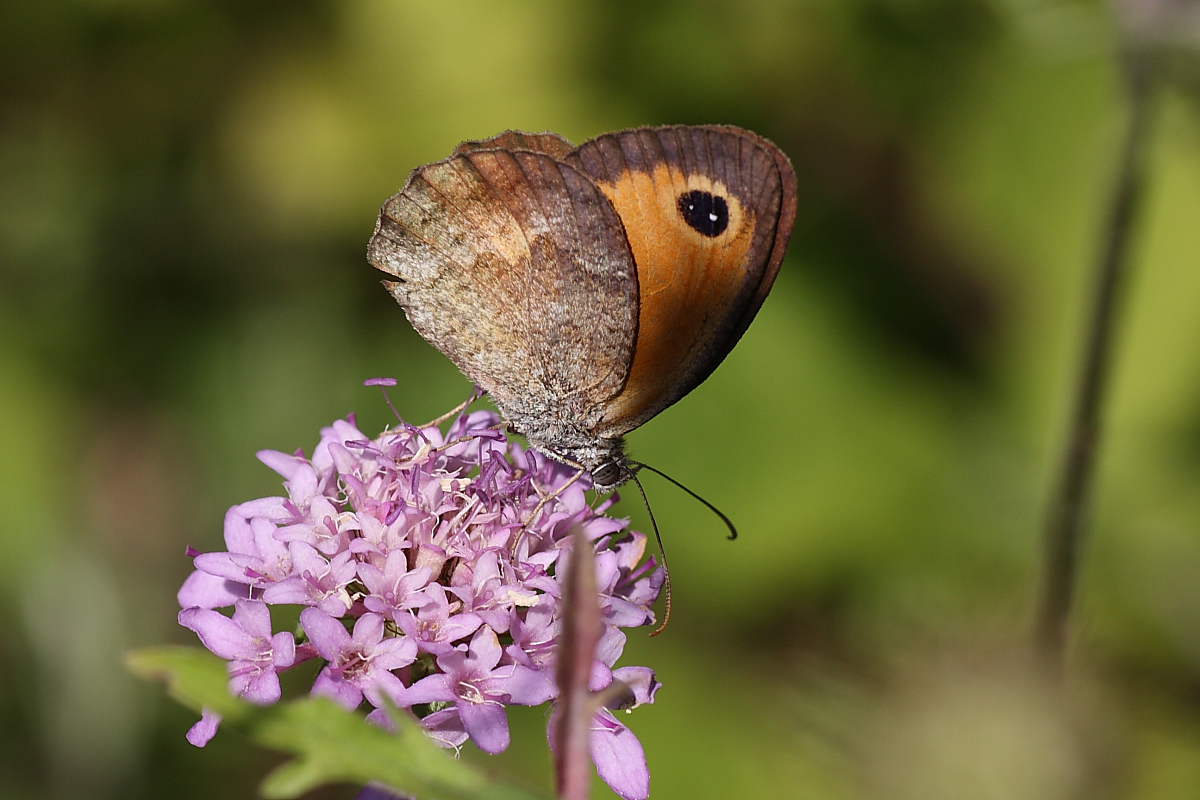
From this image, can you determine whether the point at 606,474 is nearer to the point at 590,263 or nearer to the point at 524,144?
the point at 590,263

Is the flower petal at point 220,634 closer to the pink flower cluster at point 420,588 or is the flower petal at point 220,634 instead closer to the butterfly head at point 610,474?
the pink flower cluster at point 420,588

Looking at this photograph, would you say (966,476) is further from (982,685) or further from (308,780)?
(308,780)

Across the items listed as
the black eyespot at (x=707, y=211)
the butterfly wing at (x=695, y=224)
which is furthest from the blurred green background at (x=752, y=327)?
the black eyespot at (x=707, y=211)

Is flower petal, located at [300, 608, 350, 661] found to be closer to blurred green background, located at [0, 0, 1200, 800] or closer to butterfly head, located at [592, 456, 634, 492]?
butterfly head, located at [592, 456, 634, 492]

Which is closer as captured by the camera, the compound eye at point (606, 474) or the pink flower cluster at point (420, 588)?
the pink flower cluster at point (420, 588)

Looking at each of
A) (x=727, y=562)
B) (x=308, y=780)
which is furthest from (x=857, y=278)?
(x=308, y=780)

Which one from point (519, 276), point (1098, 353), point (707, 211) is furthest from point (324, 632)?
point (1098, 353)
